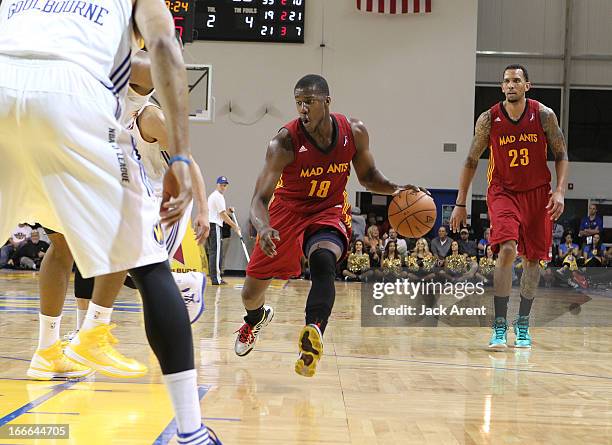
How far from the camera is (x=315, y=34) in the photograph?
59.3ft

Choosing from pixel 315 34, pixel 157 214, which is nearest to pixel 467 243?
pixel 315 34

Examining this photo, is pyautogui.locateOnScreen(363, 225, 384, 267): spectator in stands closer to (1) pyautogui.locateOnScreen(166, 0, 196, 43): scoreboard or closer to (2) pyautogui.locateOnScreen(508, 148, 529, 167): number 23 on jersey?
(1) pyautogui.locateOnScreen(166, 0, 196, 43): scoreboard

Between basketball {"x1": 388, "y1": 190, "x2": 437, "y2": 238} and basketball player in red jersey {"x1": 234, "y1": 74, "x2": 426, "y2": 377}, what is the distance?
65cm

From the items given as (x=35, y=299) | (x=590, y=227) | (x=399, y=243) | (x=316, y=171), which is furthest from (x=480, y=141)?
(x=590, y=227)

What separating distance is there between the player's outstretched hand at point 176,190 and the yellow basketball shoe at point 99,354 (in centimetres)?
182

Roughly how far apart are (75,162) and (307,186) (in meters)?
2.81

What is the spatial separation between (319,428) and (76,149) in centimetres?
162

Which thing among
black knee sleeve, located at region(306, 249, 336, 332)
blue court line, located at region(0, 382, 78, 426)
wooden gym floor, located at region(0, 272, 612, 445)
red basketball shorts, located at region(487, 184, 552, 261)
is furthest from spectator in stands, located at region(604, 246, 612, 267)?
blue court line, located at region(0, 382, 78, 426)

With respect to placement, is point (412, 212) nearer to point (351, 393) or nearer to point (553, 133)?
point (553, 133)

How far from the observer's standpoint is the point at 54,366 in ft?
13.0

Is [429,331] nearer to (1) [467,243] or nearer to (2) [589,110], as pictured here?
(1) [467,243]

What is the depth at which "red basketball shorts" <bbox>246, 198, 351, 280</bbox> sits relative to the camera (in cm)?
475

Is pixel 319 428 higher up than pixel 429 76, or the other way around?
pixel 429 76

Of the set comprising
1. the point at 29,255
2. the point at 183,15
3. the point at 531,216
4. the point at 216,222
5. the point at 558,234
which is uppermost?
the point at 183,15
